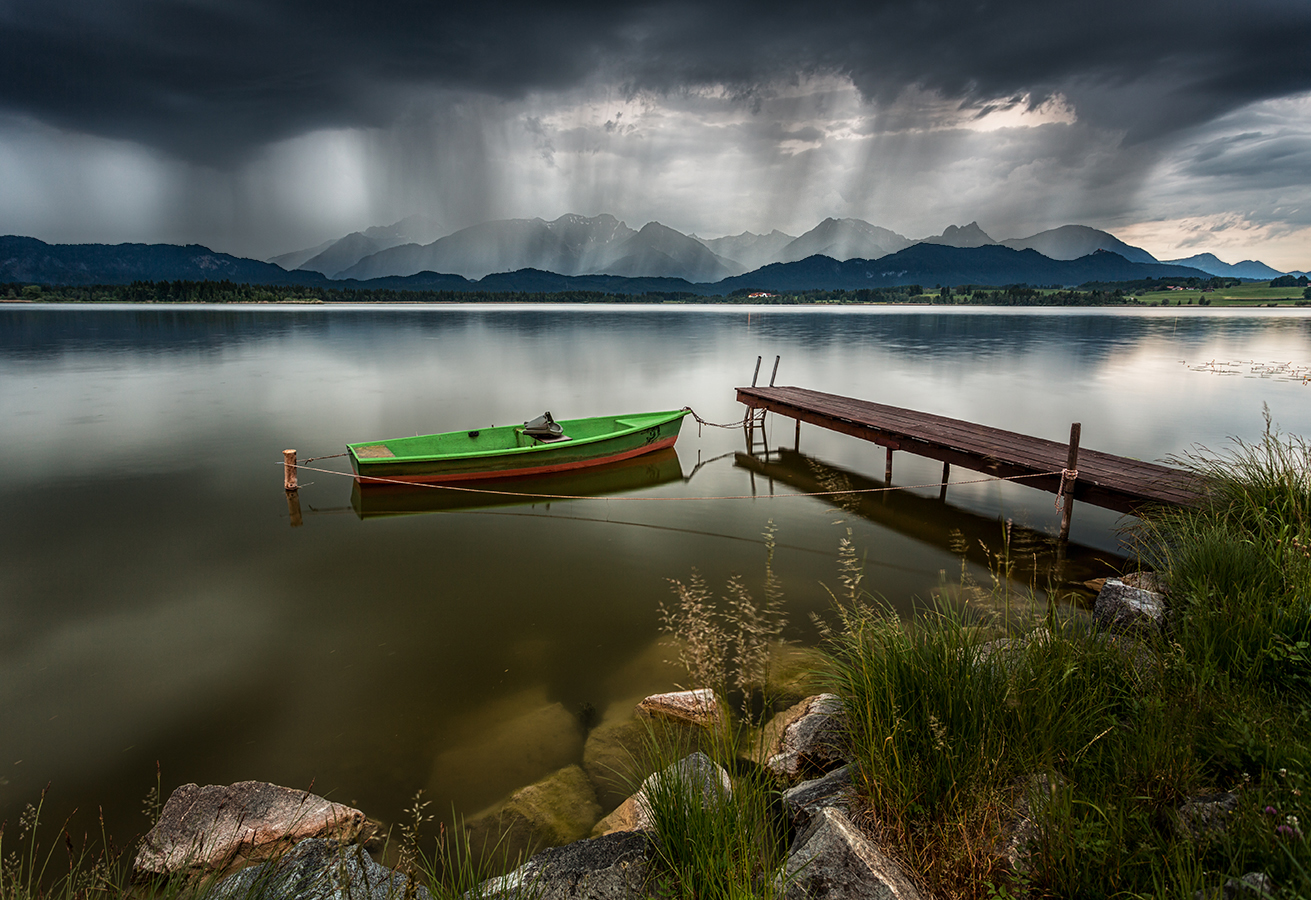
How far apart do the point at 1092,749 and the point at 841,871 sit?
1727mm

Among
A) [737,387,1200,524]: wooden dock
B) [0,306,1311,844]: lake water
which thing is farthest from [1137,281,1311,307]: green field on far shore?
[737,387,1200,524]: wooden dock

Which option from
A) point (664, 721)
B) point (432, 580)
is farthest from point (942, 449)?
point (432, 580)

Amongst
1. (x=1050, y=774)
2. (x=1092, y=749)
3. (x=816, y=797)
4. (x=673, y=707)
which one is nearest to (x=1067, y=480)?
(x=1092, y=749)

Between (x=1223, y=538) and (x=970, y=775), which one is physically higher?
(x=1223, y=538)

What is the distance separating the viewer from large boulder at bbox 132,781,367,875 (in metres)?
4.33

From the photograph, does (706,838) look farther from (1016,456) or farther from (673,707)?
(1016,456)

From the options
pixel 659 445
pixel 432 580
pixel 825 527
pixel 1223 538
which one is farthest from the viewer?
pixel 659 445

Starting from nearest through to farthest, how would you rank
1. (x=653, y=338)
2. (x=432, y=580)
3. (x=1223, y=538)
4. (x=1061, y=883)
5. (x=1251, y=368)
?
(x=1061, y=883)
(x=1223, y=538)
(x=432, y=580)
(x=1251, y=368)
(x=653, y=338)

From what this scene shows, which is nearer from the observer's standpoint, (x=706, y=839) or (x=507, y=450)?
(x=706, y=839)

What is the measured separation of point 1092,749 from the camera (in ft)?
11.7

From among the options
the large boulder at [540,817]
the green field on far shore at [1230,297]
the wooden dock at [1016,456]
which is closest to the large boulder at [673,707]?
the large boulder at [540,817]

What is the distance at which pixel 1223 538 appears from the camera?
587cm

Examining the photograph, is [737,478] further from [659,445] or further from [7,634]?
[7,634]

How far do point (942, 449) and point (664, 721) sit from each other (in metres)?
9.02
